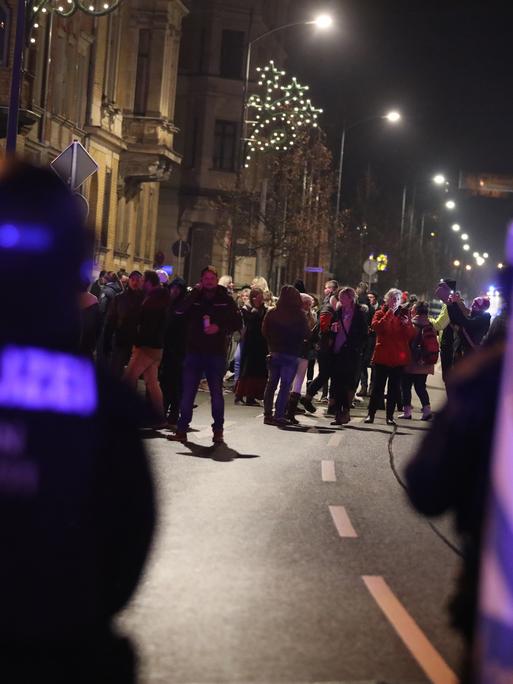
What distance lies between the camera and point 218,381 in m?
15.2

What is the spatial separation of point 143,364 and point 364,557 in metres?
7.92

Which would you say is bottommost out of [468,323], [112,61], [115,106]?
[468,323]

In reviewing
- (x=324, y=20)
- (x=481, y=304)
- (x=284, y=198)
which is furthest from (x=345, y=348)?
(x=284, y=198)

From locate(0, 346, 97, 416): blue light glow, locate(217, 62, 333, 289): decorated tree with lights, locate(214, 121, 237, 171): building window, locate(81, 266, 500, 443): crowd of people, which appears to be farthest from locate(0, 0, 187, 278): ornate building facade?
locate(0, 346, 97, 416): blue light glow

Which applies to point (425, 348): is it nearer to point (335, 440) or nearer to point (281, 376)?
point (281, 376)

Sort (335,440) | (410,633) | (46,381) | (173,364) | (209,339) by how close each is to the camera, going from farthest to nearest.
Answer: (173,364) < (335,440) < (209,339) < (410,633) < (46,381)

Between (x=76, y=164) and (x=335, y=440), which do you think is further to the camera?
(x=76, y=164)

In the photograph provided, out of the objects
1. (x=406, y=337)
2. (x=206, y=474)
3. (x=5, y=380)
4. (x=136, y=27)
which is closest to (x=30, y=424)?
(x=5, y=380)

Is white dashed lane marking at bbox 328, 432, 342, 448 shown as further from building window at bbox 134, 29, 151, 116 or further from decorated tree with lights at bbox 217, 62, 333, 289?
building window at bbox 134, 29, 151, 116

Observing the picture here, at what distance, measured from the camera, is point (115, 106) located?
4522cm

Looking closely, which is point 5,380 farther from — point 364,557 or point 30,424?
point 364,557

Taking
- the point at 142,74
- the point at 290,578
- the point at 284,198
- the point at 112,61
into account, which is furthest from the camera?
the point at 284,198

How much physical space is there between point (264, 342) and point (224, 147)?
137 ft

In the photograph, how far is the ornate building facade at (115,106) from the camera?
37781 millimetres
